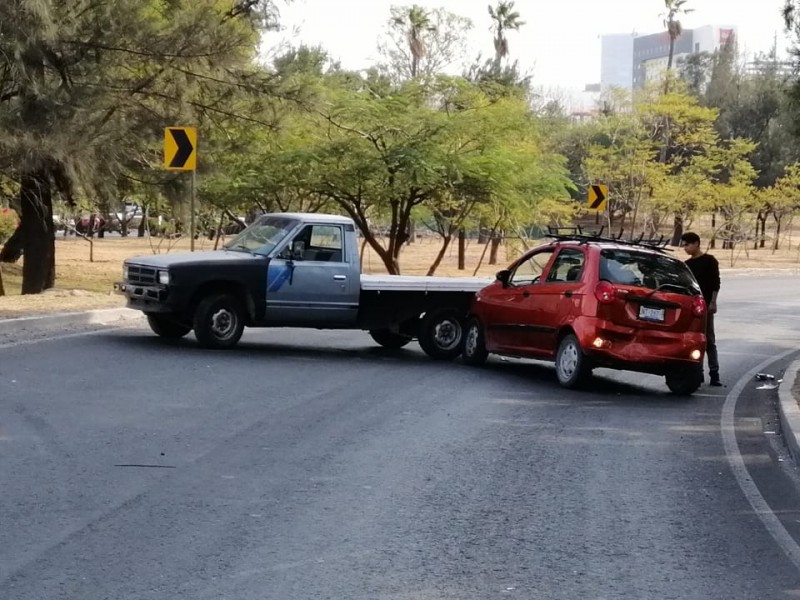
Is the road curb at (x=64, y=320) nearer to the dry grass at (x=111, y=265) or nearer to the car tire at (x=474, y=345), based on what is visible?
the dry grass at (x=111, y=265)

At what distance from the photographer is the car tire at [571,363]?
14055 mm

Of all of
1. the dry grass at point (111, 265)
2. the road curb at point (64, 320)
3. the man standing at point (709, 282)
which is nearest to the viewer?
the man standing at point (709, 282)

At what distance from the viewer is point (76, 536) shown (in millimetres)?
6836

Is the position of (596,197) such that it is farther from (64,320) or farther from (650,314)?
(650,314)

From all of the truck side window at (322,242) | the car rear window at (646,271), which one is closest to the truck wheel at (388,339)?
the truck side window at (322,242)

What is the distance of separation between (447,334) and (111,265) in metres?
27.4

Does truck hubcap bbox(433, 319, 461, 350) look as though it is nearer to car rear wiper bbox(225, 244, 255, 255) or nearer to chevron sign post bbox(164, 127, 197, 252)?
car rear wiper bbox(225, 244, 255, 255)

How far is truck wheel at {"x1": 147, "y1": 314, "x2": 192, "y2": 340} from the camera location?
1720 cm

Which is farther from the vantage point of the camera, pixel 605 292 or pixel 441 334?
pixel 441 334

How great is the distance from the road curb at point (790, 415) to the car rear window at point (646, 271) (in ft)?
5.01

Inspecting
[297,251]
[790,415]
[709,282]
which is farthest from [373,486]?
[297,251]

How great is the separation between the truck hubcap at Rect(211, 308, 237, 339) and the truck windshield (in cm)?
97

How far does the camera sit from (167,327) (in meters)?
17.3

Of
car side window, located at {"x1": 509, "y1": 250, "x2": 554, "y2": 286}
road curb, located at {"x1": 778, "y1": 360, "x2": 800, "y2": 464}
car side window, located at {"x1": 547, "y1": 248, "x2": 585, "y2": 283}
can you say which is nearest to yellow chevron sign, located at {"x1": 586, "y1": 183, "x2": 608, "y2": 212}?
car side window, located at {"x1": 509, "y1": 250, "x2": 554, "y2": 286}
